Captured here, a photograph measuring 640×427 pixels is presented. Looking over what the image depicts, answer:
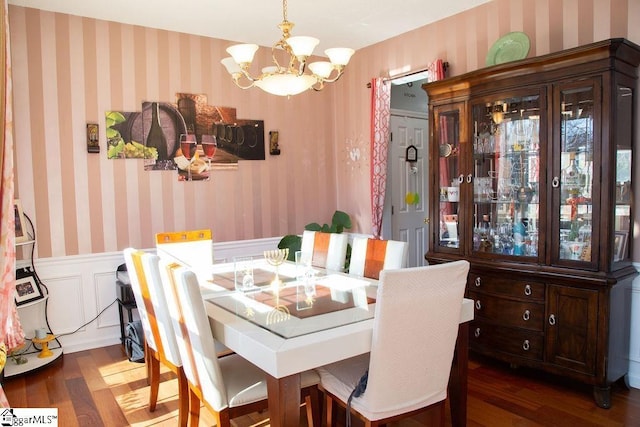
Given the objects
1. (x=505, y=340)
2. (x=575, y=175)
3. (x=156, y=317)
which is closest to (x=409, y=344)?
(x=156, y=317)

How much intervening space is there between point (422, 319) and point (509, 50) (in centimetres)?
241

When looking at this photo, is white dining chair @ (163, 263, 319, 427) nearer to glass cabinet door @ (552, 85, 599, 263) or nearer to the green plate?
glass cabinet door @ (552, 85, 599, 263)

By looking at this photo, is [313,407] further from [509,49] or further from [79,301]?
[509,49]

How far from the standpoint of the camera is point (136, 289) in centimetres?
265

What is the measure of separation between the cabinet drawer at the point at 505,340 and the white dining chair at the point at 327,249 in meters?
1.07

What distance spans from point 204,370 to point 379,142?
3041 mm

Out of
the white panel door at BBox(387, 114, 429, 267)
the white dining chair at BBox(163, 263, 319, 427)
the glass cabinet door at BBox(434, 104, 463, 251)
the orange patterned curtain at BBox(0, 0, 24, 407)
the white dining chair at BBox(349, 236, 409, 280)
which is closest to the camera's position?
the white dining chair at BBox(163, 263, 319, 427)

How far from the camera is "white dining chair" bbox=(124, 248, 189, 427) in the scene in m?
2.31

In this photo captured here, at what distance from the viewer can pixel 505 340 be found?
3170 mm

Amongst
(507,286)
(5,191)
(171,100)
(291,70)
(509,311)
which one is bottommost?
(509,311)

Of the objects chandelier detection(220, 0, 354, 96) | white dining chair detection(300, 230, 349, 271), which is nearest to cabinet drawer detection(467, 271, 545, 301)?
white dining chair detection(300, 230, 349, 271)

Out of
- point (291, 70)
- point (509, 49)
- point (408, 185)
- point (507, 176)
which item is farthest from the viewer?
point (408, 185)

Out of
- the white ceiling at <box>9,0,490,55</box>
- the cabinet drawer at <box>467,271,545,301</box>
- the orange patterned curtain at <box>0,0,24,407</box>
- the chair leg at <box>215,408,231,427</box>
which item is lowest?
the chair leg at <box>215,408,231,427</box>

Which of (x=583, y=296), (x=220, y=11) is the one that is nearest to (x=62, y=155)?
(x=220, y=11)
